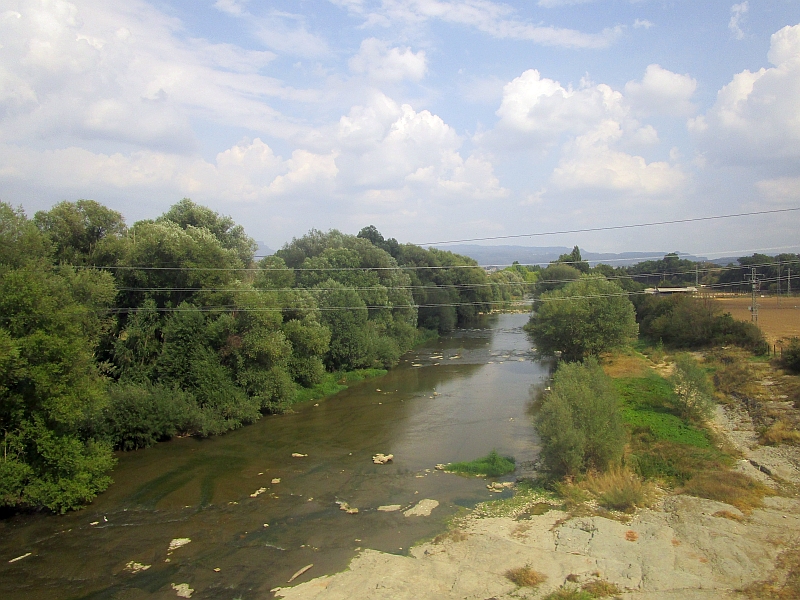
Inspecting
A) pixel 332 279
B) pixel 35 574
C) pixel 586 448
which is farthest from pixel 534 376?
pixel 35 574

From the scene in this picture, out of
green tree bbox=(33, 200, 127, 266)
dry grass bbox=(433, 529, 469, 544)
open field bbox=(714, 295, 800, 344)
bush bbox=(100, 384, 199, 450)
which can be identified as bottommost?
dry grass bbox=(433, 529, 469, 544)

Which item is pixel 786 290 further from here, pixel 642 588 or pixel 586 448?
pixel 642 588

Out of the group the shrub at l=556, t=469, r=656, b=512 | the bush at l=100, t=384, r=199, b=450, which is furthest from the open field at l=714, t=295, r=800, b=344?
the bush at l=100, t=384, r=199, b=450

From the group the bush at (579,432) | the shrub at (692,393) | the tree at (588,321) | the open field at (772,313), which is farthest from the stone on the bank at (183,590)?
A: the open field at (772,313)

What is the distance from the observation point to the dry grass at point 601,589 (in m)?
11.5

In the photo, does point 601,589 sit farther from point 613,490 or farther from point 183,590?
point 183,590

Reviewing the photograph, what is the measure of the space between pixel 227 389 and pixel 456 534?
15.1m

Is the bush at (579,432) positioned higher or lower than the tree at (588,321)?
lower

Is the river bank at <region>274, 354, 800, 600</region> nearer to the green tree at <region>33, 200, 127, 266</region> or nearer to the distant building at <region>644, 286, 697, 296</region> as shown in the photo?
the green tree at <region>33, 200, 127, 266</region>

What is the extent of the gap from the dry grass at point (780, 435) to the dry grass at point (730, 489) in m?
4.71

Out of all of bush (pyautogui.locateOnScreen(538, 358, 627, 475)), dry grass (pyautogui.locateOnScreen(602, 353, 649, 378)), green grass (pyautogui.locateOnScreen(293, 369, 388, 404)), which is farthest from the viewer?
dry grass (pyautogui.locateOnScreen(602, 353, 649, 378))

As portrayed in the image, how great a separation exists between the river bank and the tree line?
31.7 ft

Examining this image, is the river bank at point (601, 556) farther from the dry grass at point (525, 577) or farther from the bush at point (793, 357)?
the bush at point (793, 357)

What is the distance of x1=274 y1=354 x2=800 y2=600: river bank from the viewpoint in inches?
468
